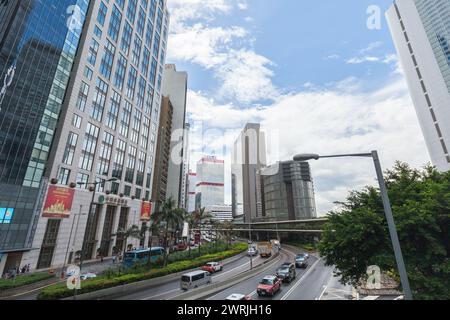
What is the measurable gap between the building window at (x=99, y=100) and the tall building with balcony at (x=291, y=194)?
72.2 meters

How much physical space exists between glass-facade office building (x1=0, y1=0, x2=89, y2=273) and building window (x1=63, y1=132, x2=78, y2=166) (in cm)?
265

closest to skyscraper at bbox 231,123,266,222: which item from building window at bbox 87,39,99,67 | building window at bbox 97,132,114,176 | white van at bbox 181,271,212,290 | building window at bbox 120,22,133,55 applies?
building window at bbox 97,132,114,176

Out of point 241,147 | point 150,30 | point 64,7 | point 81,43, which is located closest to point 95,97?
point 81,43

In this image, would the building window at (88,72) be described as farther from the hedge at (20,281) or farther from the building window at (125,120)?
the hedge at (20,281)

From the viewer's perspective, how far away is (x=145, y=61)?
67.6m

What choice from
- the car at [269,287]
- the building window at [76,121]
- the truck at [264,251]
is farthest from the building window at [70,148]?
the truck at [264,251]

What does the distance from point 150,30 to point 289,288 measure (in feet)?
257

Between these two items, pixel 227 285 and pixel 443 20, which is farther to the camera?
pixel 443 20

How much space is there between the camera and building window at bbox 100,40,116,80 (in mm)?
50188

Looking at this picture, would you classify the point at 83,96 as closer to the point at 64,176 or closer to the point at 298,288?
the point at 64,176

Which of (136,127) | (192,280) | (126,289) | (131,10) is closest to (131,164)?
(136,127)

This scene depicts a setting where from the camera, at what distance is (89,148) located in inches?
1807

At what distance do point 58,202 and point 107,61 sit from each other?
32.8 meters

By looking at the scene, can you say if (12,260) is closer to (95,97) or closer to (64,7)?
(95,97)
